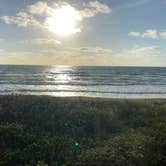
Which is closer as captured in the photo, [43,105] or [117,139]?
[117,139]

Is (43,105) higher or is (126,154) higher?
(43,105)

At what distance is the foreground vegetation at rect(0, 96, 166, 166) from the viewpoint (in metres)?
7.12

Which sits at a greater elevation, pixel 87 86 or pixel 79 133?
pixel 79 133

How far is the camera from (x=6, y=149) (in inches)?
312

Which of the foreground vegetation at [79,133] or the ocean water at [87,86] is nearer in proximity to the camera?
the foreground vegetation at [79,133]

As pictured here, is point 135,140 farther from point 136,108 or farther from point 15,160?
point 136,108

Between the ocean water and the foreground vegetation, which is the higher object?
the foreground vegetation

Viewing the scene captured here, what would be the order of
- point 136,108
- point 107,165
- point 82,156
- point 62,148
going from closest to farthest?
point 107,165, point 82,156, point 62,148, point 136,108

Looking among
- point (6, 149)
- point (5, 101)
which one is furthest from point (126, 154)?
point (5, 101)

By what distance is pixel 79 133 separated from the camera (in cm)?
908

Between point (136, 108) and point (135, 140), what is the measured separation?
4.55m

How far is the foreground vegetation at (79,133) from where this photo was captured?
23.4ft

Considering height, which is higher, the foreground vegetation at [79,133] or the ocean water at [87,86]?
the foreground vegetation at [79,133]

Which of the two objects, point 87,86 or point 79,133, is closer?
point 79,133
